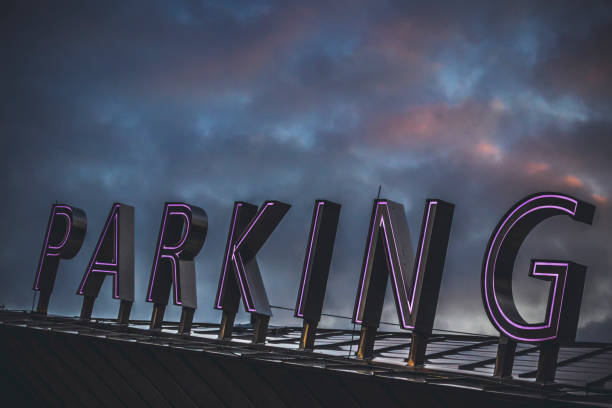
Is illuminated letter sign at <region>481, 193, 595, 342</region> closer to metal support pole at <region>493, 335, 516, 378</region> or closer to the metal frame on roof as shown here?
metal support pole at <region>493, 335, 516, 378</region>

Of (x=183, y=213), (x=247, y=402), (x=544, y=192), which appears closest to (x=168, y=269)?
(x=183, y=213)

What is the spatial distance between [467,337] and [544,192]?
14172 millimetres

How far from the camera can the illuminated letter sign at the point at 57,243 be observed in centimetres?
3016

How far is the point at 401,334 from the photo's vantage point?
107 feet

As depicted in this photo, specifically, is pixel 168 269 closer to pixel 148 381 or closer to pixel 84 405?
pixel 148 381

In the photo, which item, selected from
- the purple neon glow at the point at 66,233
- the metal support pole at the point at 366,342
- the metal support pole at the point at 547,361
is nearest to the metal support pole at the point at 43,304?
the purple neon glow at the point at 66,233

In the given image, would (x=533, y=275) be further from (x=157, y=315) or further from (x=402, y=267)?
(x=157, y=315)

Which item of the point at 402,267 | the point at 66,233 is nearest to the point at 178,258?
the point at 66,233

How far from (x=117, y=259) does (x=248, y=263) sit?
677cm

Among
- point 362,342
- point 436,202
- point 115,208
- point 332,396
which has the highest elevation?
point 436,202

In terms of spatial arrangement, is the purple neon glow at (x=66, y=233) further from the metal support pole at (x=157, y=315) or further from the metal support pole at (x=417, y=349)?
the metal support pole at (x=417, y=349)

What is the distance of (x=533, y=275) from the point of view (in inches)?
691

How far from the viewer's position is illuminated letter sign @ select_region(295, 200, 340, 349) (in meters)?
22.0

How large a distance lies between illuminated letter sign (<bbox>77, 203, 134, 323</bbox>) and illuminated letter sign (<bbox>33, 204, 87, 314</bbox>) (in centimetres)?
156
